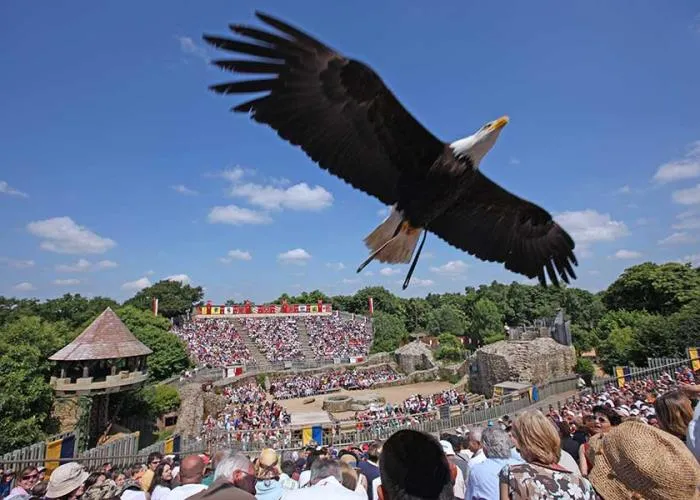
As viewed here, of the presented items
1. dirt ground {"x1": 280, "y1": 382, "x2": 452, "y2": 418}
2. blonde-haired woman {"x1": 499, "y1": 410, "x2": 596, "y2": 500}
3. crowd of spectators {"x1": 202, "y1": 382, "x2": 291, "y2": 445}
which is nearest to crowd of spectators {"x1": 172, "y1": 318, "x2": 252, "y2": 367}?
crowd of spectators {"x1": 202, "y1": 382, "x2": 291, "y2": 445}

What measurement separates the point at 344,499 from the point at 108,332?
19.2 meters

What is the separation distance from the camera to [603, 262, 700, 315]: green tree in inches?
1244

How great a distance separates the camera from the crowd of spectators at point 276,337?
34.9m

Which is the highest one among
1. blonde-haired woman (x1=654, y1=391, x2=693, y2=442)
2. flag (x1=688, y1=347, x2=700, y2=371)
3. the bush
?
blonde-haired woman (x1=654, y1=391, x2=693, y2=442)

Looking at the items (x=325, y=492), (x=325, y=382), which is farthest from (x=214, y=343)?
(x=325, y=492)

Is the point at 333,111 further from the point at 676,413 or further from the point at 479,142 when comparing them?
the point at 676,413

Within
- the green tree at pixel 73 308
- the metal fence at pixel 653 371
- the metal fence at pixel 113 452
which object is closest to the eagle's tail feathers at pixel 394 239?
the metal fence at pixel 113 452

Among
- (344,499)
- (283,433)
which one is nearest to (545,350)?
(283,433)

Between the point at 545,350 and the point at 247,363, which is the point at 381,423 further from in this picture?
the point at 247,363

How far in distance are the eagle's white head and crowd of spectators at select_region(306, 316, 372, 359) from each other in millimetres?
33718

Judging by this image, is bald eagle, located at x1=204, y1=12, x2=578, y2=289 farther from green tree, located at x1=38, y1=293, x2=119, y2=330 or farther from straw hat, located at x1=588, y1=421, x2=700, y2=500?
green tree, located at x1=38, y1=293, x2=119, y2=330

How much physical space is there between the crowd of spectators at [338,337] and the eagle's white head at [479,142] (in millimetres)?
33718

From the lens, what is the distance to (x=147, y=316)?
30266mm

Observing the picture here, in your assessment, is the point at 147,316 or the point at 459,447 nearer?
the point at 459,447
